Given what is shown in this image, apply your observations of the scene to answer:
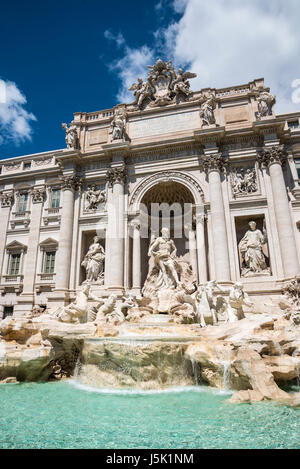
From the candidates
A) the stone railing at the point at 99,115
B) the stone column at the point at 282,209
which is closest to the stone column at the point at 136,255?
the stone column at the point at 282,209

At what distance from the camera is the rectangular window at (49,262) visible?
19.8 meters

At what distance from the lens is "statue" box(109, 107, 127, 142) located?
19.8 metres

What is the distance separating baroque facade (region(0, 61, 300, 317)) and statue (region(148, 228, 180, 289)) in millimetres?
1462

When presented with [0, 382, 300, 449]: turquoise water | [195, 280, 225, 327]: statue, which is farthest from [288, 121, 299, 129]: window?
[0, 382, 300, 449]: turquoise water

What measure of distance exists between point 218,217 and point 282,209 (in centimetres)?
337

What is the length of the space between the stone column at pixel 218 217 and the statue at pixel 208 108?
7.60 ft

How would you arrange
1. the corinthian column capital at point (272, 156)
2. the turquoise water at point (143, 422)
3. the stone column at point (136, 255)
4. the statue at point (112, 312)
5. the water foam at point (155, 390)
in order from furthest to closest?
the stone column at point (136, 255) → the corinthian column capital at point (272, 156) → the statue at point (112, 312) → the water foam at point (155, 390) → the turquoise water at point (143, 422)

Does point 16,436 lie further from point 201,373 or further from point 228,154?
point 228,154

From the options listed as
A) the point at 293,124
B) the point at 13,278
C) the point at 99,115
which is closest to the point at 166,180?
the point at 99,115

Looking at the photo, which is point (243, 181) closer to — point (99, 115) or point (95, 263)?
point (95, 263)

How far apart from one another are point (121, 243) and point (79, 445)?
536 inches

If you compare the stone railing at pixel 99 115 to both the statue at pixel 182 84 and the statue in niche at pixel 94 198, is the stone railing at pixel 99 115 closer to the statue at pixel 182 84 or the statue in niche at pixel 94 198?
the statue at pixel 182 84

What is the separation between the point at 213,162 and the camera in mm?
17719

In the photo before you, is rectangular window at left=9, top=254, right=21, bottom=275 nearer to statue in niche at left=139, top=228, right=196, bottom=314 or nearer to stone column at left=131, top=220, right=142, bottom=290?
stone column at left=131, top=220, right=142, bottom=290
